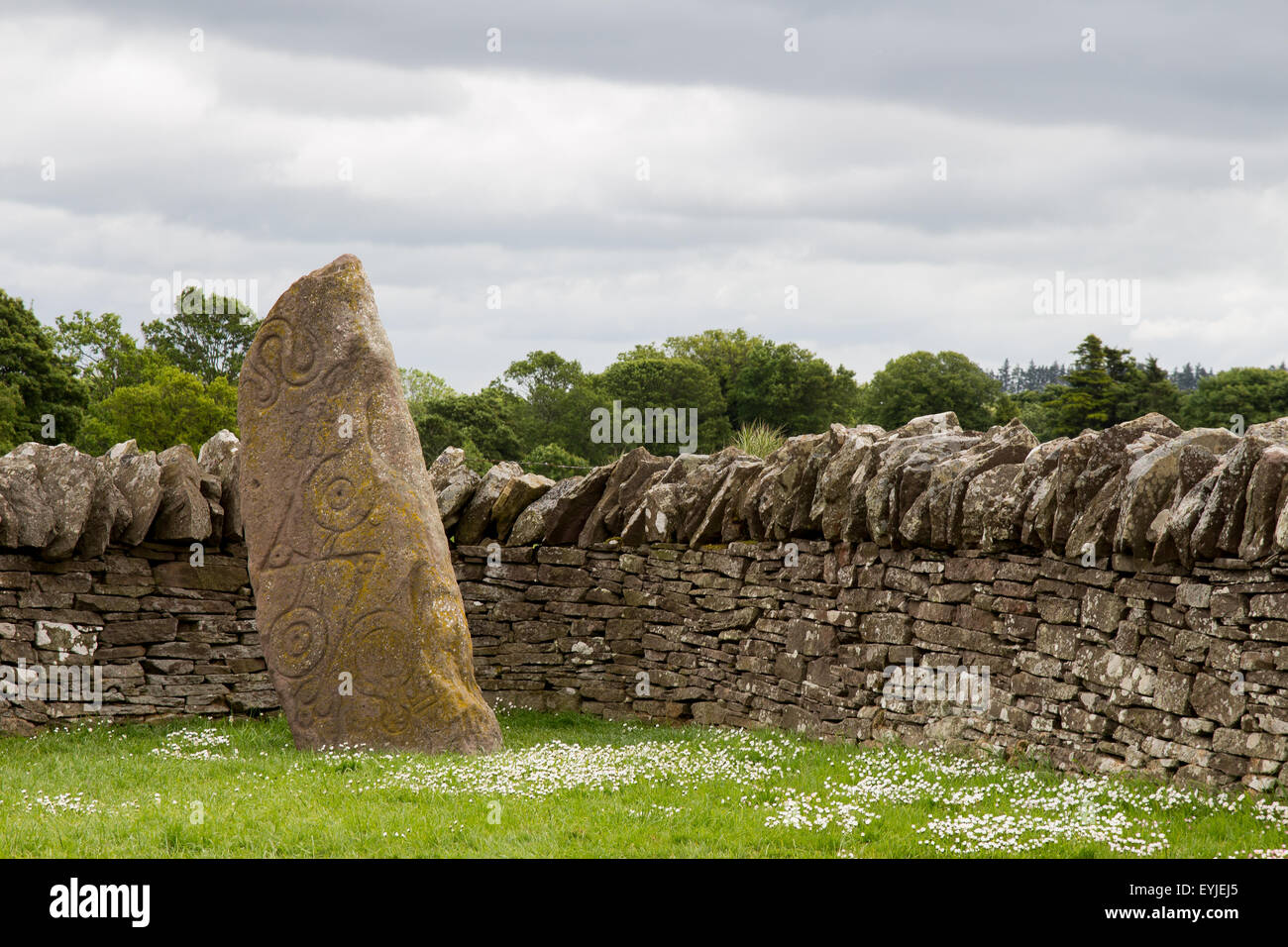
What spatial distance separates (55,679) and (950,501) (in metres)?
6.99

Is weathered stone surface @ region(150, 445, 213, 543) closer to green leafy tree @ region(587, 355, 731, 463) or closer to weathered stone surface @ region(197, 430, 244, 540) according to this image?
weathered stone surface @ region(197, 430, 244, 540)

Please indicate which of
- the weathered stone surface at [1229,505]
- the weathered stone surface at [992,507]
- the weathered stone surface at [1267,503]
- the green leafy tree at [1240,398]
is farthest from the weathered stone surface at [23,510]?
the green leafy tree at [1240,398]

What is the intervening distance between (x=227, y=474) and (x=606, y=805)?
17.4 ft

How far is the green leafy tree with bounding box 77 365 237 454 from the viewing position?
3584cm

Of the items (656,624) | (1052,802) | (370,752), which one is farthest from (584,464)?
(1052,802)

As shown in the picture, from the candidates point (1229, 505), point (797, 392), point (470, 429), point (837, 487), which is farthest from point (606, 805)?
point (797, 392)

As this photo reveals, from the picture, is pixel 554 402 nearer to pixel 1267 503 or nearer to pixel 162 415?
pixel 162 415

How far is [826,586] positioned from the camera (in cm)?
859

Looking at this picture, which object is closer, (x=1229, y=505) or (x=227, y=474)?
(x=1229, y=505)

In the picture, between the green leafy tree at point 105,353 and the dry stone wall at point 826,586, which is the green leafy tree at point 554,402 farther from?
the dry stone wall at point 826,586

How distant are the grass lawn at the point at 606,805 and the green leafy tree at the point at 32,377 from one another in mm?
26348

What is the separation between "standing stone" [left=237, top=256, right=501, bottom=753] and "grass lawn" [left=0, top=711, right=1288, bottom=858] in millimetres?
425

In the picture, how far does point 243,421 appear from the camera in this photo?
8492 mm

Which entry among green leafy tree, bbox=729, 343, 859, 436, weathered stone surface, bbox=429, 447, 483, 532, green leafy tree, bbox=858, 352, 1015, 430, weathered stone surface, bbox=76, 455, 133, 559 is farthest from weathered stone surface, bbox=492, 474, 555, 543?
green leafy tree, bbox=729, 343, 859, 436
